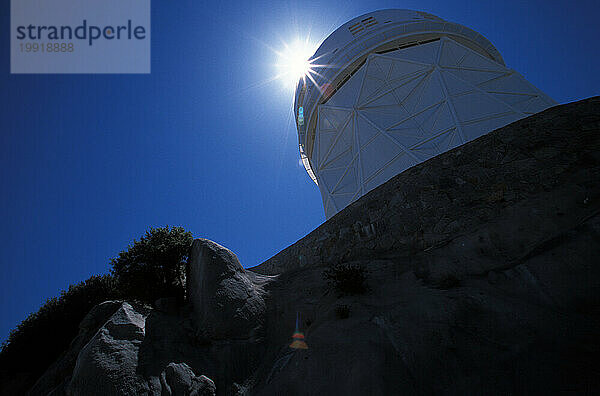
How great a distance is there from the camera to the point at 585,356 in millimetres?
4637

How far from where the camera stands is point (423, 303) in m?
6.23

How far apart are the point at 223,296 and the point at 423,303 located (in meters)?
5.65

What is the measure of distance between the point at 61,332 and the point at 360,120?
22796 mm

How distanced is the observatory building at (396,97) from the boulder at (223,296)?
31.9 feet

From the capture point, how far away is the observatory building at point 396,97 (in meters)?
14.8

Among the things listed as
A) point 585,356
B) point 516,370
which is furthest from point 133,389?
point 585,356

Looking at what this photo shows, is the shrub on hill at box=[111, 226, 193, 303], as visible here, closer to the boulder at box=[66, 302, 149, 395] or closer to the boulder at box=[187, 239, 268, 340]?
the boulder at box=[187, 239, 268, 340]

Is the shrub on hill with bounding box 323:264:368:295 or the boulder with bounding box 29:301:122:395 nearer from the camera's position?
the shrub on hill with bounding box 323:264:368:295

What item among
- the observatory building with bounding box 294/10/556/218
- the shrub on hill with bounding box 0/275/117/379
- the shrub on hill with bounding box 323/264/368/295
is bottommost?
the shrub on hill with bounding box 0/275/117/379

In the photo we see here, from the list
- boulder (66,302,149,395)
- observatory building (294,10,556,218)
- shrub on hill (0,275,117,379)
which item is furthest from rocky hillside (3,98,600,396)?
shrub on hill (0,275,117,379)

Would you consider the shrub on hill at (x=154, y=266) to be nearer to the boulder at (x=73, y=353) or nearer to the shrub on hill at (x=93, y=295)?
the shrub on hill at (x=93, y=295)

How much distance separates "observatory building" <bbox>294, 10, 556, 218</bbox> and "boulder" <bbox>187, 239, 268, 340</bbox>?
9.71 meters

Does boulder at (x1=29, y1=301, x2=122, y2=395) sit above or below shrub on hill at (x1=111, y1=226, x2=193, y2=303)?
below

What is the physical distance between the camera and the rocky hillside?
504 cm
